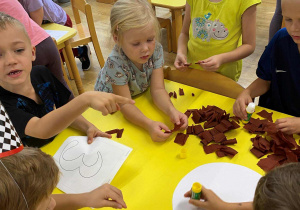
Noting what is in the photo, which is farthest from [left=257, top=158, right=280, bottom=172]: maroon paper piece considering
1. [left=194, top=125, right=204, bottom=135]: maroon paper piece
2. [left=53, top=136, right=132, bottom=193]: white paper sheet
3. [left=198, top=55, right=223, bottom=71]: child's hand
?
[left=198, top=55, right=223, bottom=71]: child's hand

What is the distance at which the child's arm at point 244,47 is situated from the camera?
1264 mm

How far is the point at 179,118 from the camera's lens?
3.43 ft

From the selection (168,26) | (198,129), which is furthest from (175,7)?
(198,129)

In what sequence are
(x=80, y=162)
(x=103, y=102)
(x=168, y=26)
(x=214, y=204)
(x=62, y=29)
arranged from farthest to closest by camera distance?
1. (x=168, y=26)
2. (x=62, y=29)
3. (x=80, y=162)
4. (x=103, y=102)
5. (x=214, y=204)

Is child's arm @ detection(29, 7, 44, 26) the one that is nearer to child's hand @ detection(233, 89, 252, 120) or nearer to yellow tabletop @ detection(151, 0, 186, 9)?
yellow tabletop @ detection(151, 0, 186, 9)

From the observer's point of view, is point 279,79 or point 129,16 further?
point 279,79

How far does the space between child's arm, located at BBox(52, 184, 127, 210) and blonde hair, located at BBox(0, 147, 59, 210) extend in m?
0.17

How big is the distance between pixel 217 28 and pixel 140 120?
743 mm

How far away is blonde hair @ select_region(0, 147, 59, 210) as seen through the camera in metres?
0.47

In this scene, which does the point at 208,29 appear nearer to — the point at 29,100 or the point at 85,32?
the point at 29,100

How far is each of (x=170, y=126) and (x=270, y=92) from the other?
55cm

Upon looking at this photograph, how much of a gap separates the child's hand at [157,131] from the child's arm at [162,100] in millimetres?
63

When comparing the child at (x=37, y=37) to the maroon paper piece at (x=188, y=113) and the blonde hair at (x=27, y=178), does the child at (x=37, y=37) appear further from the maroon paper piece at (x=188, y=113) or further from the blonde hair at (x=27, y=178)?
the blonde hair at (x=27, y=178)

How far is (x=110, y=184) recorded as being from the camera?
0.83m
